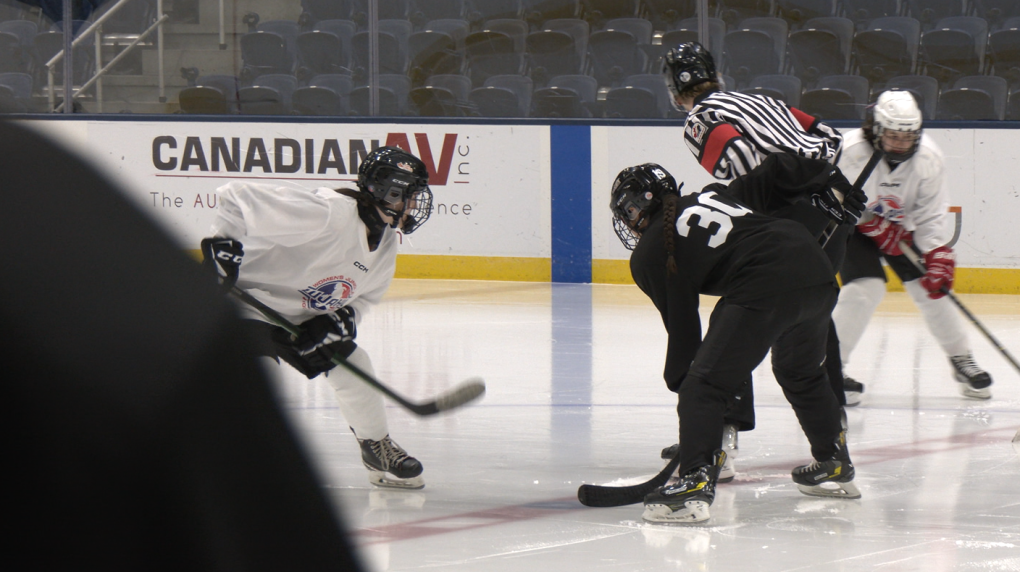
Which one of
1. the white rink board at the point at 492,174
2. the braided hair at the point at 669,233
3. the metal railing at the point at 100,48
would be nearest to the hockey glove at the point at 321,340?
the braided hair at the point at 669,233

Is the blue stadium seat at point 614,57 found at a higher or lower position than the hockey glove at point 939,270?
higher

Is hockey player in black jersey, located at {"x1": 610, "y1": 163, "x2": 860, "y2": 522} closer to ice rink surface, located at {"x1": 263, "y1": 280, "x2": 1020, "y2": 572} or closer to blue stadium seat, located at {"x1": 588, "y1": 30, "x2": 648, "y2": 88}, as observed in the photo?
ice rink surface, located at {"x1": 263, "y1": 280, "x2": 1020, "y2": 572}

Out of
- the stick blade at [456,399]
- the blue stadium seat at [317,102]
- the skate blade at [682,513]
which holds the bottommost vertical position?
the skate blade at [682,513]

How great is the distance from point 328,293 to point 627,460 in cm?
107

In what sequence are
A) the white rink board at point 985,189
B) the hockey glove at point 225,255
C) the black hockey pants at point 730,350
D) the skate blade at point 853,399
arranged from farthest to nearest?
the white rink board at point 985,189 < the skate blade at point 853,399 < the hockey glove at point 225,255 < the black hockey pants at point 730,350

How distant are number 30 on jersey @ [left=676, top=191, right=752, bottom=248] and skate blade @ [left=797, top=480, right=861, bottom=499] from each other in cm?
76

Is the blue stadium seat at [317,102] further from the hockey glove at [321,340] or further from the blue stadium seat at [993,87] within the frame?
the hockey glove at [321,340]

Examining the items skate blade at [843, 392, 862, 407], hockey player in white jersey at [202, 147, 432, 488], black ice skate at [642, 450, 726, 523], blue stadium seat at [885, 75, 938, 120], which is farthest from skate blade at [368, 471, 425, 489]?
blue stadium seat at [885, 75, 938, 120]

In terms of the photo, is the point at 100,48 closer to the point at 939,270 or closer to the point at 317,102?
the point at 317,102

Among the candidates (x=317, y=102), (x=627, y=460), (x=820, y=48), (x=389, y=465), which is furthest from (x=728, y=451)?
(x=317, y=102)

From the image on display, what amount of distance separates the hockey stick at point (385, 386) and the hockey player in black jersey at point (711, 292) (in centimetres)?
69

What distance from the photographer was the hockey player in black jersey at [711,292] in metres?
2.83

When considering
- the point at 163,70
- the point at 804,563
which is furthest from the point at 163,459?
the point at 163,70

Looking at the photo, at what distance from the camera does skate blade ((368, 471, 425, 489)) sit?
10.9 feet
